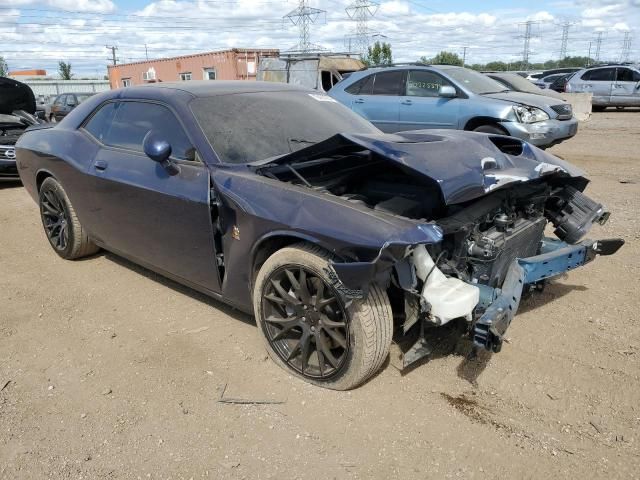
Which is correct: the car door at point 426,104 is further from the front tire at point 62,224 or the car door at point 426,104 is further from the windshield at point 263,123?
the front tire at point 62,224

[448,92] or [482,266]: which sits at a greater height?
[448,92]

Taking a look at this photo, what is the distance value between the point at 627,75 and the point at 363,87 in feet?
42.1

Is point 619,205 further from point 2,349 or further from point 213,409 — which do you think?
point 2,349

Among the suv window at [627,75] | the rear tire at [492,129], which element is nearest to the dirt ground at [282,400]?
the rear tire at [492,129]

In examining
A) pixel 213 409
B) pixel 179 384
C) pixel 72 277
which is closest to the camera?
pixel 213 409

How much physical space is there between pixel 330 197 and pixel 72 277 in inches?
113

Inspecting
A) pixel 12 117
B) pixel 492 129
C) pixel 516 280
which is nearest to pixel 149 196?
pixel 516 280

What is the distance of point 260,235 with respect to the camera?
289cm

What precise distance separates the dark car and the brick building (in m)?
16.4

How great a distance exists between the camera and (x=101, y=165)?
398 cm

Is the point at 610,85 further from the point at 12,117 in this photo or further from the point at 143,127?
the point at 143,127

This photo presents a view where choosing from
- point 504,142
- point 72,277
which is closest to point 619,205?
point 504,142

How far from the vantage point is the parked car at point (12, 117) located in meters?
8.51

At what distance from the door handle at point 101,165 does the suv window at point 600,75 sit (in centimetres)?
1894
